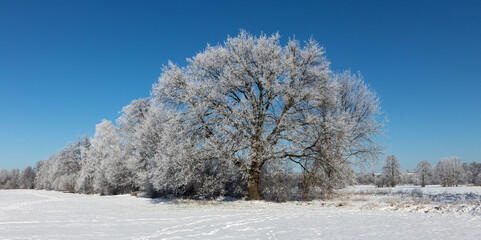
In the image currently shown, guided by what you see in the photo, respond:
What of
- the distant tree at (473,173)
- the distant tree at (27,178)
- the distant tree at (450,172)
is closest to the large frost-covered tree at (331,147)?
the distant tree at (450,172)

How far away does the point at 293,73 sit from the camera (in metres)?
17.8

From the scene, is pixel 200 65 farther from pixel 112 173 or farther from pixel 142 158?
pixel 112 173

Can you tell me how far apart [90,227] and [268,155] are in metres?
9.75

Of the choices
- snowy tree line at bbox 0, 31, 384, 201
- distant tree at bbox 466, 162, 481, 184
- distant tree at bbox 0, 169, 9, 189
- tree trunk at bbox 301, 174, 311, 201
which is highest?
snowy tree line at bbox 0, 31, 384, 201

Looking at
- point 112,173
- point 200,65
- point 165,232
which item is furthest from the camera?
point 112,173

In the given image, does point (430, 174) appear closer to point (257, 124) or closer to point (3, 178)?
point (257, 124)

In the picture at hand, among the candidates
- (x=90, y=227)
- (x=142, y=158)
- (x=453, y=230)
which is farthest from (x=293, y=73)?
(x=142, y=158)

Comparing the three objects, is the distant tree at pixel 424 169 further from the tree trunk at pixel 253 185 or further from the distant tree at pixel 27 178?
the distant tree at pixel 27 178

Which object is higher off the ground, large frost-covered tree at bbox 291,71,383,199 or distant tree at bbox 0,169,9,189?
large frost-covered tree at bbox 291,71,383,199

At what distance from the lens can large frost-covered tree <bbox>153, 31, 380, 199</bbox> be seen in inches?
691

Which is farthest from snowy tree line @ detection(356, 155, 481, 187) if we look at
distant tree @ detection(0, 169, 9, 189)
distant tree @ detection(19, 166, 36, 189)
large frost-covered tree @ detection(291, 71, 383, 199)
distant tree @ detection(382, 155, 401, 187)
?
distant tree @ detection(0, 169, 9, 189)

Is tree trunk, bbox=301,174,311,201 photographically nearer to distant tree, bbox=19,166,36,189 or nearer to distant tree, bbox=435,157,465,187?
distant tree, bbox=435,157,465,187

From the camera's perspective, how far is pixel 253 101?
18.3m

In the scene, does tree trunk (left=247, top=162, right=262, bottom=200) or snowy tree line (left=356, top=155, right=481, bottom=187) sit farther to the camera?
snowy tree line (left=356, top=155, right=481, bottom=187)
